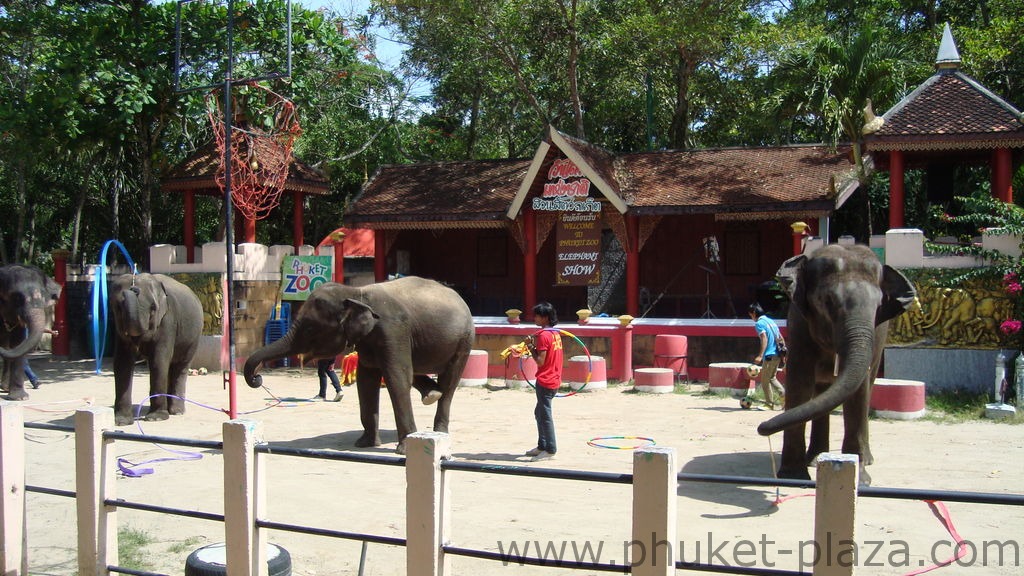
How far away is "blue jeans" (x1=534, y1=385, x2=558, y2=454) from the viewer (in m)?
9.93

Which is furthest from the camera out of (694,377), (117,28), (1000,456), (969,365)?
(117,28)

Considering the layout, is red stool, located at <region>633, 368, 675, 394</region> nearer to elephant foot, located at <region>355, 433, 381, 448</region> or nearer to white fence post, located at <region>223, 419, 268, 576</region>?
elephant foot, located at <region>355, 433, 381, 448</region>

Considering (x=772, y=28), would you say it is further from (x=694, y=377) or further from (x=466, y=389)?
(x=466, y=389)

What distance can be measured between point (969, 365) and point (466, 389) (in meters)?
8.63

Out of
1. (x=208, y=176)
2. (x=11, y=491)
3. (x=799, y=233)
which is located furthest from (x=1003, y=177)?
(x=208, y=176)

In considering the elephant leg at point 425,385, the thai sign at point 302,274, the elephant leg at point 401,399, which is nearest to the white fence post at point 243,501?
the elephant leg at point 401,399

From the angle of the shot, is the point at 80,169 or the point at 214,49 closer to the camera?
the point at 214,49

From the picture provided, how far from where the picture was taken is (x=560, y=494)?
8.50 m

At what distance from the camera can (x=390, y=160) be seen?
30.2 meters

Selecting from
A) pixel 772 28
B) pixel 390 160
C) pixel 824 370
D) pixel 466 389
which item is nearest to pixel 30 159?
pixel 390 160

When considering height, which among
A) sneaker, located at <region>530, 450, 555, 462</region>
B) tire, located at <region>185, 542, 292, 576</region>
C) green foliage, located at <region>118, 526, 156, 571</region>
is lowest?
green foliage, located at <region>118, 526, 156, 571</region>

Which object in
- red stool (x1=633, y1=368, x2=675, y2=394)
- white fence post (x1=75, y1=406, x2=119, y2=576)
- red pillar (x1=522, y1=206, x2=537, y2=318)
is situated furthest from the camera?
red pillar (x1=522, y1=206, x2=537, y2=318)

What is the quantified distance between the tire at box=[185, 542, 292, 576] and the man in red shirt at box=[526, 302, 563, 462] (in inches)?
177

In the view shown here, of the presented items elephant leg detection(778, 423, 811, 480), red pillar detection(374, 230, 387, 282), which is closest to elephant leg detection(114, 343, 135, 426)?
elephant leg detection(778, 423, 811, 480)
